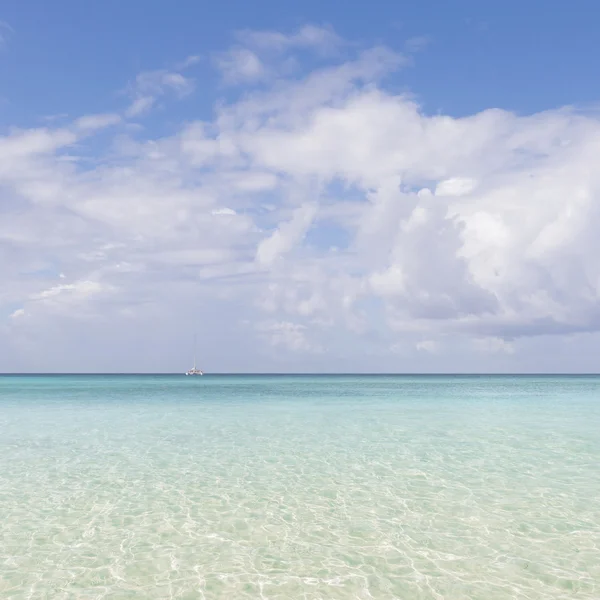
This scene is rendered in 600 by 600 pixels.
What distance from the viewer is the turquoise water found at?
23.5ft

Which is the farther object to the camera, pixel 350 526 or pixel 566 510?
pixel 566 510

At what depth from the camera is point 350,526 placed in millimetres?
9320

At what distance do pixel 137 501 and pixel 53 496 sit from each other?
2.06m

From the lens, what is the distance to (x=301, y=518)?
980cm

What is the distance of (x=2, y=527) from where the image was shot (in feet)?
30.6

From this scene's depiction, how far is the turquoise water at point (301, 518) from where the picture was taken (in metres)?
7.15

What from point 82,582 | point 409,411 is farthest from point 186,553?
point 409,411

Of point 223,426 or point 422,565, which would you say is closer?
point 422,565

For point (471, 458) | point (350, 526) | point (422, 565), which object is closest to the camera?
point (422, 565)

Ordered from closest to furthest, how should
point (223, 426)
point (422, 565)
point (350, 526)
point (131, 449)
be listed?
point (422, 565)
point (350, 526)
point (131, 449)
point (223, 426)

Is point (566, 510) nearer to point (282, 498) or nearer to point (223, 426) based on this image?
point (282, 498)

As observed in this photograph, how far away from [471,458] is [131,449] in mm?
11393

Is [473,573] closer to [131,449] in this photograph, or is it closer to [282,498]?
[282,498]

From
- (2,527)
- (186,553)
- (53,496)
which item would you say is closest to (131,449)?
(53,496)
